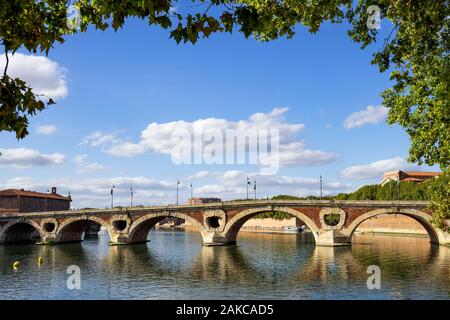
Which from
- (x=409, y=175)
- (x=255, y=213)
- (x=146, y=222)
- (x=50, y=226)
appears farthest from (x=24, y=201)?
(x=409, y=175)

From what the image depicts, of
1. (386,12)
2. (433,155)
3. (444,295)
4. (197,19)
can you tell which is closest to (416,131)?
(433,155)

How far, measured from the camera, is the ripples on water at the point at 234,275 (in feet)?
105

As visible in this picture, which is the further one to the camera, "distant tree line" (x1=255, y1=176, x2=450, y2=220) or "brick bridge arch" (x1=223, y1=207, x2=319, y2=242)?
"distant tree line" (x1=255, y1=176, x2=450, y2=220)

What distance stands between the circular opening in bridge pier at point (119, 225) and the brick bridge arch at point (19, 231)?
1447cm

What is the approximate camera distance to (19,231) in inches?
3440

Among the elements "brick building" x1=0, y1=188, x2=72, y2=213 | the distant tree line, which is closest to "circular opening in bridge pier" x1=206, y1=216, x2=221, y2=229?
the distant tree line

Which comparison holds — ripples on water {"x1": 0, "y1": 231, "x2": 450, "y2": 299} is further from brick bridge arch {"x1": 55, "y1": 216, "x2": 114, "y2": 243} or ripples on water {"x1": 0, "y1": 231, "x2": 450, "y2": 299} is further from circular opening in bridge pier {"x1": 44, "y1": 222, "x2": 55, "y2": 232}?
circular opening in bridge pier {"x1": 44, "y1": 222, "x2": 55, "y2": 232}

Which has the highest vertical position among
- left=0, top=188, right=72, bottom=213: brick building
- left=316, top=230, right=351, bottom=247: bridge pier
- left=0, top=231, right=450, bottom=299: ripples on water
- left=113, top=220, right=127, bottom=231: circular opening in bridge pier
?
left=0, top=188, right=72, bottom=213: brick building

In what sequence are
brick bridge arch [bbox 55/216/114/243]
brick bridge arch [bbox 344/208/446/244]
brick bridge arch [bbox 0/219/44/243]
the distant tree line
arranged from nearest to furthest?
brick bridge arch [bbox 344/208/446/244] < brick bridge arch [bbox 55/216/114/243] < brick bridge arch [bbox 0/219/44/243] < the distant tree line

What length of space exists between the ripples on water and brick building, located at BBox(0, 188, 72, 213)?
59697 millimetres

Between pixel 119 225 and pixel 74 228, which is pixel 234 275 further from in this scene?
pixel 74 228

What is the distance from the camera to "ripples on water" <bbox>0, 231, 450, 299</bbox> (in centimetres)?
3203

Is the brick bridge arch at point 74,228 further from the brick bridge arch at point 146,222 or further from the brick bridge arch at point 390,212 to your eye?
the brick bridge arch at point 390,212
